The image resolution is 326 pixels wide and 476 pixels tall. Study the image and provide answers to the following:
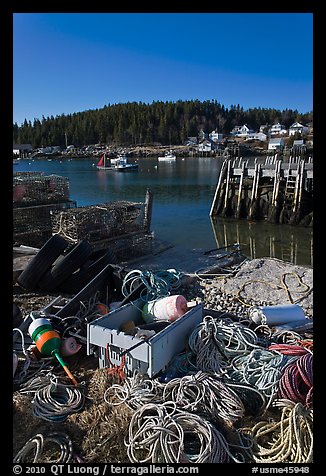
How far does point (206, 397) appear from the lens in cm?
410

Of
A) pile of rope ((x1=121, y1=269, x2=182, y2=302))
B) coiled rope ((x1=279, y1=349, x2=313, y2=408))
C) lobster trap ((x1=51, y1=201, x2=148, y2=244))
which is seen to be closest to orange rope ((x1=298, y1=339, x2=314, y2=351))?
coiled rope ((x1=279, y1=349, x2=313, y2=408))

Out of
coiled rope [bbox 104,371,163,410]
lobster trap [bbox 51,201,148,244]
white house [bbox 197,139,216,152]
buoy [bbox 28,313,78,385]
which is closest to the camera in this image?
coiled rope [bbox 104,371,163,410]

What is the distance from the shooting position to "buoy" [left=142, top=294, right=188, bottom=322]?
18.1 feet

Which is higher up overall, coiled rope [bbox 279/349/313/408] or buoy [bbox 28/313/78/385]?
buoy [bbox 28/313/78/385]

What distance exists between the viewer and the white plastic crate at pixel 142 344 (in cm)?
436

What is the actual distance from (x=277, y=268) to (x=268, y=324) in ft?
13.1

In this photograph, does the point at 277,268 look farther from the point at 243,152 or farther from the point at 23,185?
the point at 243,152

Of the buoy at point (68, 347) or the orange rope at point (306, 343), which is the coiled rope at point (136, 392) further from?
the orange rope at point (306, 343)

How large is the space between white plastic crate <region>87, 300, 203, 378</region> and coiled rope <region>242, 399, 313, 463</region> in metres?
1.22

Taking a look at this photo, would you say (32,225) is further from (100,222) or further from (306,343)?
(306,343)

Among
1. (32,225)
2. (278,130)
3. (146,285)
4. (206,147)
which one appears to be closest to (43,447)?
(146,285)

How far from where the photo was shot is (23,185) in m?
11.8

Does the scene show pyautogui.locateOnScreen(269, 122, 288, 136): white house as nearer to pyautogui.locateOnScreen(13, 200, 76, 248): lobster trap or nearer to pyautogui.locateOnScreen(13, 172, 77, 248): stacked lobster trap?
pyautogui.locateOnScreen(13, 172, 77, 248): stacked lobster trap
